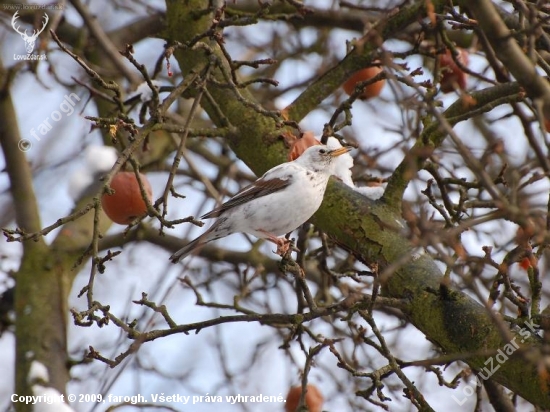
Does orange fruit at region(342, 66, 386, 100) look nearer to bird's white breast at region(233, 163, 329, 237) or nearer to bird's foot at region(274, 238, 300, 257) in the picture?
bird's white breast at region(233, 163, 329, 237)

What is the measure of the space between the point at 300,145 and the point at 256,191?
43cm

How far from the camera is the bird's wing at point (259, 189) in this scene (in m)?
4.72

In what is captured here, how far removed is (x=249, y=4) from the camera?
678 centimetres

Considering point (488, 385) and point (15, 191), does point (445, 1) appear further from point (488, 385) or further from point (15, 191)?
point (15, 191)

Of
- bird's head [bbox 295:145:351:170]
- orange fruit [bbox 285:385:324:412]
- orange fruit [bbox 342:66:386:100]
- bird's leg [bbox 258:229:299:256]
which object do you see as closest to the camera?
bird's leg [bbox 258:229:299:256]

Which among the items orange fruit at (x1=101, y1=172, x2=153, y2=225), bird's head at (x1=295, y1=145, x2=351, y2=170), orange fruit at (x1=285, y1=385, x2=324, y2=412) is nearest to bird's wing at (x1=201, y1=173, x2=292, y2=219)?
bird's head at (x1=295, y1=145, x2=351, y2=170)

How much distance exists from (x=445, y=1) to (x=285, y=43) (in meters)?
5.01

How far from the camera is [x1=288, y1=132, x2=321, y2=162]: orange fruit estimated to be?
187 inches

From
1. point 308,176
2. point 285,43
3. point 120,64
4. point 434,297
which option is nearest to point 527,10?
point 434,297

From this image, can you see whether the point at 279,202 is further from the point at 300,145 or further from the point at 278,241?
the point at 300,145

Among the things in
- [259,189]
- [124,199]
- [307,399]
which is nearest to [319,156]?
[259,189]

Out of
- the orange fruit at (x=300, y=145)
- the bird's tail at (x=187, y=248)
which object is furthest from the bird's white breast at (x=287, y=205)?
the bird's tail at (x=187, y=248)

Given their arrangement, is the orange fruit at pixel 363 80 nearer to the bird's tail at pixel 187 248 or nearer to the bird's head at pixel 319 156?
the bird's head at pixel 319 156

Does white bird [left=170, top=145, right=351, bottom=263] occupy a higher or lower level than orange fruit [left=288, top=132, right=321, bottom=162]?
lower
